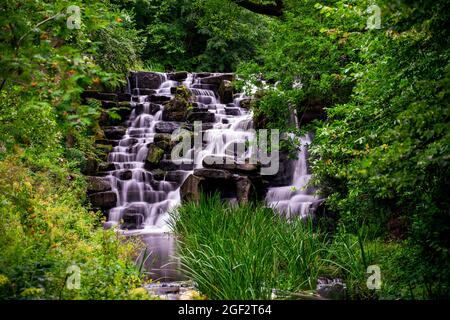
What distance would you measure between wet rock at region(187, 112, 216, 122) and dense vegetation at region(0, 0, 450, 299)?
6.13 metres

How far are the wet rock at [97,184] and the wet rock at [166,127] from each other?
3.49 metres

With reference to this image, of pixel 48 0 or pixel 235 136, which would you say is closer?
pixel 48 0

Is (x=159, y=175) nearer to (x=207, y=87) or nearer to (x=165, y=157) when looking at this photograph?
(x=165, y=157)

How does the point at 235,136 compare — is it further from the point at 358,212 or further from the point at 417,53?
the point at 417,53

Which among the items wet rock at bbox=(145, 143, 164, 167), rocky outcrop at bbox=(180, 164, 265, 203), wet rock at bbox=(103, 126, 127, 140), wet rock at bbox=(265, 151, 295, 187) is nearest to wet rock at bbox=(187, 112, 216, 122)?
wet rock at bbox=(145, 143, 164, 167)

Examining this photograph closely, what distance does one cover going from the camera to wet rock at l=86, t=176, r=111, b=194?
559 inches

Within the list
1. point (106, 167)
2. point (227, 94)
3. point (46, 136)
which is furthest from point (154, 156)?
point (46, 136)

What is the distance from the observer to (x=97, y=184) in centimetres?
1440

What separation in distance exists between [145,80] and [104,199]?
8.46 meters

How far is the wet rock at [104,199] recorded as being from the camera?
14047 millimetres

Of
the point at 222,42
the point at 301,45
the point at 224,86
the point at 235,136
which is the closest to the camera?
the point at 301,45
